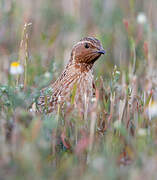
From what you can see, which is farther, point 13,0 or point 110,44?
point 110,44

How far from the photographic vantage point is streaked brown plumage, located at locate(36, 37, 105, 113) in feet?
16.8

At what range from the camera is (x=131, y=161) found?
3732 millimetres

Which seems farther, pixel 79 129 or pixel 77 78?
pixel 77 78

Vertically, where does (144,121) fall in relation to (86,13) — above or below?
below

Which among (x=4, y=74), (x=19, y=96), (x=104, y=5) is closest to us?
(x=19, y=96)

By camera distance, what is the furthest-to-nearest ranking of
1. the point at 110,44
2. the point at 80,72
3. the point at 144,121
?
the point at 110,44 → the point at 80,72 → the point at 144,121

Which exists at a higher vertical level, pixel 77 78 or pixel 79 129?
pixel 77 78

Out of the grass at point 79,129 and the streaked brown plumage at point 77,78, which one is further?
the streaked brown plumage at point 77,78

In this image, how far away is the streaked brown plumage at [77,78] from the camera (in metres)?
5.12

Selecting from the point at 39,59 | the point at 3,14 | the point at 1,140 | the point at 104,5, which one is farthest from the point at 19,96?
the point at 104,5

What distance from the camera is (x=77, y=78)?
5.30 metres

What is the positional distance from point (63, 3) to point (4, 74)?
3548 millimetres

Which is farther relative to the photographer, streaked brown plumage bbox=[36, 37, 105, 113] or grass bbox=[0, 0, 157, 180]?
streaked brown plumage bbox=[36, 37, 105, 113]

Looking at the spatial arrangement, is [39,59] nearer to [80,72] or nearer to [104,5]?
[80,72]
